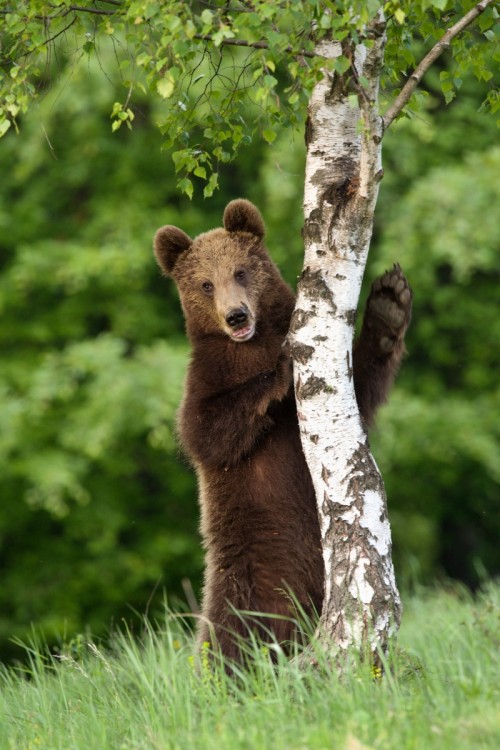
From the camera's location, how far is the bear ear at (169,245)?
617cm

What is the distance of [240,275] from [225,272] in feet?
0.28

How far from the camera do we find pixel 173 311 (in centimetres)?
1361

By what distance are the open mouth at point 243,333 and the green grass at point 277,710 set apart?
1644mm

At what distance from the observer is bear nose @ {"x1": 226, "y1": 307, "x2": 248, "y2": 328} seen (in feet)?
18.1

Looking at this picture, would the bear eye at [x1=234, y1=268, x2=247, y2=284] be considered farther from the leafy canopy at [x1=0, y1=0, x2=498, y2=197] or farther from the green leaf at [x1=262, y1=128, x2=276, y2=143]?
the green leaf at [x1=262, y1=128, x2=276, y2=143]

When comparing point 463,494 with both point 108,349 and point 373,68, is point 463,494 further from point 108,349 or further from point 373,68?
point 373,68

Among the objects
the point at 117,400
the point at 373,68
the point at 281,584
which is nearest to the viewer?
the point at 373,68

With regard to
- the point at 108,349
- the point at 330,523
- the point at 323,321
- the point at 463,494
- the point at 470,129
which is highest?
the point at 470,129

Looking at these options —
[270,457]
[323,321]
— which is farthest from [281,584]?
[323,321]

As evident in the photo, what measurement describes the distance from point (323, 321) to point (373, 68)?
1.08 metres

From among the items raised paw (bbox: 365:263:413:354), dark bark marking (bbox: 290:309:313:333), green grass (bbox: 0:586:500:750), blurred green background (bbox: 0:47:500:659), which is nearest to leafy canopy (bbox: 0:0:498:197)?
dark bark marking (bbox: 290:309:313:333)

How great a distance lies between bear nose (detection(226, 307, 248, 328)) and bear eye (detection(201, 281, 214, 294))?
44 cm

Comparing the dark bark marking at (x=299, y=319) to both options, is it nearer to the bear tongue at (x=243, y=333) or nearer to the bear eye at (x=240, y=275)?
the bear tongue at (x=243, y=333)

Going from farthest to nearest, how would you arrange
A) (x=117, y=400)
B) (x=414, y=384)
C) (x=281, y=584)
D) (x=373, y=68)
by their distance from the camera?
(x=414, y=384) < (x=117, y=400) < (x=281, y=584) < (x=373, y=68)
